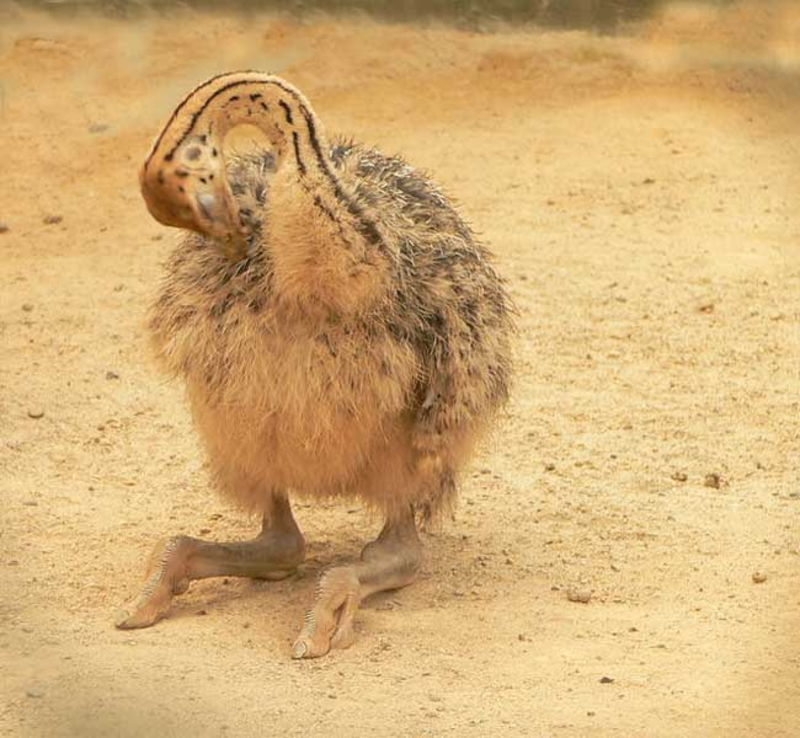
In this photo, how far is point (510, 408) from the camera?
18.2 feet

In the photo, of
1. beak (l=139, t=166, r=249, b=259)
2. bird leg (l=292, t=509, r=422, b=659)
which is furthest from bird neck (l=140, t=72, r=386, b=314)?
bird leg (l=292, t=509, r=422, b=659)

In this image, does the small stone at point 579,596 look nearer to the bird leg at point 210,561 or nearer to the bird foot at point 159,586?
the bird leg at point 210,561

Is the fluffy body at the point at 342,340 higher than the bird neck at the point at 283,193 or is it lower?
lower

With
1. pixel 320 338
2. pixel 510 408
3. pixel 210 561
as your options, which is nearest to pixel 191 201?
pixel 320 338

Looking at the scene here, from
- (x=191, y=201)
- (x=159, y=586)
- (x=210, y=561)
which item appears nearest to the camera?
(x=191, y=201)

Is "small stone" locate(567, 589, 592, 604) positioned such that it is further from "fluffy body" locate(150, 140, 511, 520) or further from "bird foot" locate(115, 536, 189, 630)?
"bird foot" locate(115, 536, 189, 630)

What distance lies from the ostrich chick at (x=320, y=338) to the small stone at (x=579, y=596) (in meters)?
0.38

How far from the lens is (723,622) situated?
4.13 meters

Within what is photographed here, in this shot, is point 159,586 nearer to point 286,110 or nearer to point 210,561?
point 210,561

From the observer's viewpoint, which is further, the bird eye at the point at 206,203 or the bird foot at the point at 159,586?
the bird foot at the point at 159,586

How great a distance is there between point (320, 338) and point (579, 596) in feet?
3.24

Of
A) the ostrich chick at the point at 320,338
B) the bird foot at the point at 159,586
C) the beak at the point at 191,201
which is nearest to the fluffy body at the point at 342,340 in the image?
the ostrich chick at the point at 320,338

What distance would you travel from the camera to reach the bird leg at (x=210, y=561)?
4.06m

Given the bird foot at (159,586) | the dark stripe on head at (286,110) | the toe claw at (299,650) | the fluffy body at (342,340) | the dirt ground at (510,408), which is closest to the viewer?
the dark stripe on head at (286,110)
